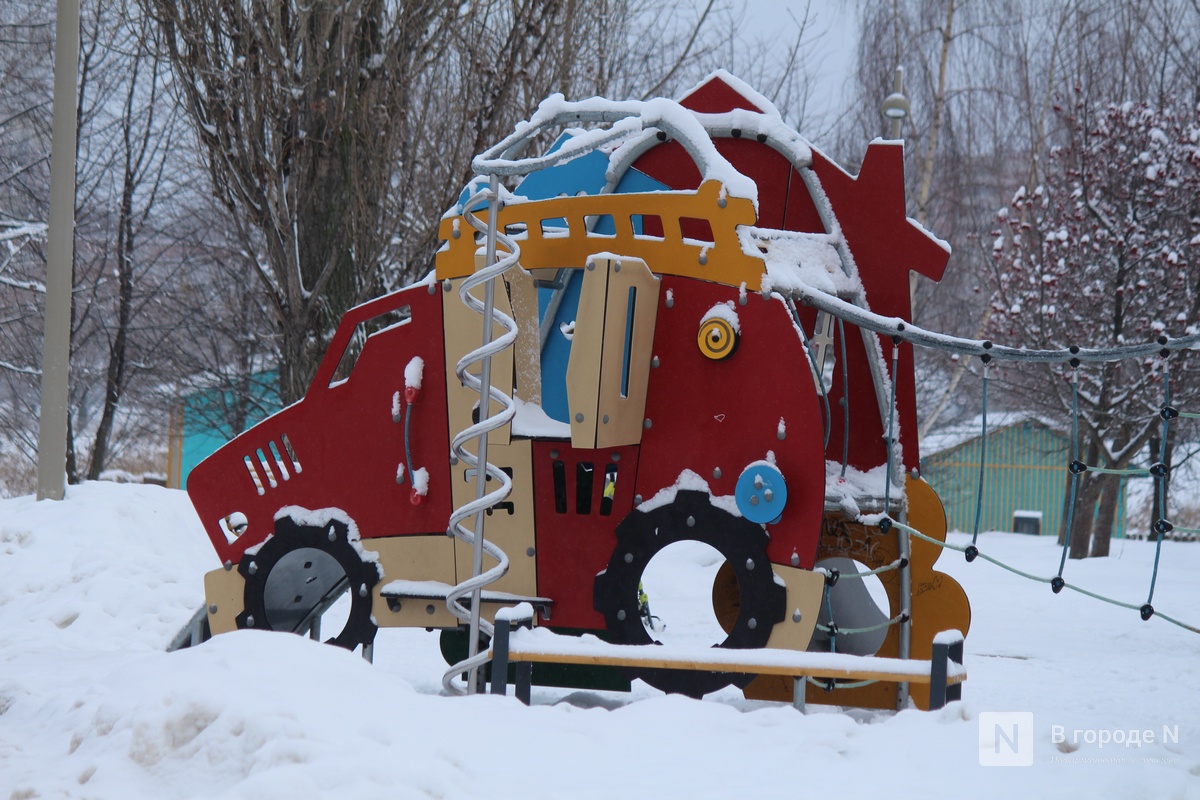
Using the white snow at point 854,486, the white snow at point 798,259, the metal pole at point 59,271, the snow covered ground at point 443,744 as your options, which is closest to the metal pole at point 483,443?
the snow covered ground at point 443,744

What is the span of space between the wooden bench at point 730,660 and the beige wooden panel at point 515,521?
0.54 meters

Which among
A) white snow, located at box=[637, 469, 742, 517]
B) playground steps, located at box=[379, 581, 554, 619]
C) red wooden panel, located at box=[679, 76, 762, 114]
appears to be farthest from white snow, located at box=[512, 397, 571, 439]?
red wooden panel, located at box=[679, 76, 762, 114]

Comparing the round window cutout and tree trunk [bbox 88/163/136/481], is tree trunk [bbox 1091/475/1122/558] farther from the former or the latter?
tree trunk [bbox 88/163/136/481]

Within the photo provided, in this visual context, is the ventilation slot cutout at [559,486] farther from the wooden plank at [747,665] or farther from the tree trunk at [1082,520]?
the tree trunk at [1082,520]

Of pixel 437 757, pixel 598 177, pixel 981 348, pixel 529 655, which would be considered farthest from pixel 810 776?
pixel 598 177

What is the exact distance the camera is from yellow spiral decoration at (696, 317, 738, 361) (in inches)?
183

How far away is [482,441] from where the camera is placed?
182 inches

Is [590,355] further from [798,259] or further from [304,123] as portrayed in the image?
[304,123]

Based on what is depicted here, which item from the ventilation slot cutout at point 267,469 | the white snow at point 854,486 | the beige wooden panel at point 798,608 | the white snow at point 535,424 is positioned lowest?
the beige wooden panel at point 798,608

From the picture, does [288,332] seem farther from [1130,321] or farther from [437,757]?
[1130,321]

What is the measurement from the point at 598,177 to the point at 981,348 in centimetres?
198

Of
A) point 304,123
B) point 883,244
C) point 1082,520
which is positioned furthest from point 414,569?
point 1082,520

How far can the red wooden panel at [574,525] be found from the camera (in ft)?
Answer: 16.0

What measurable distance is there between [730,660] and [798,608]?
0.45m
